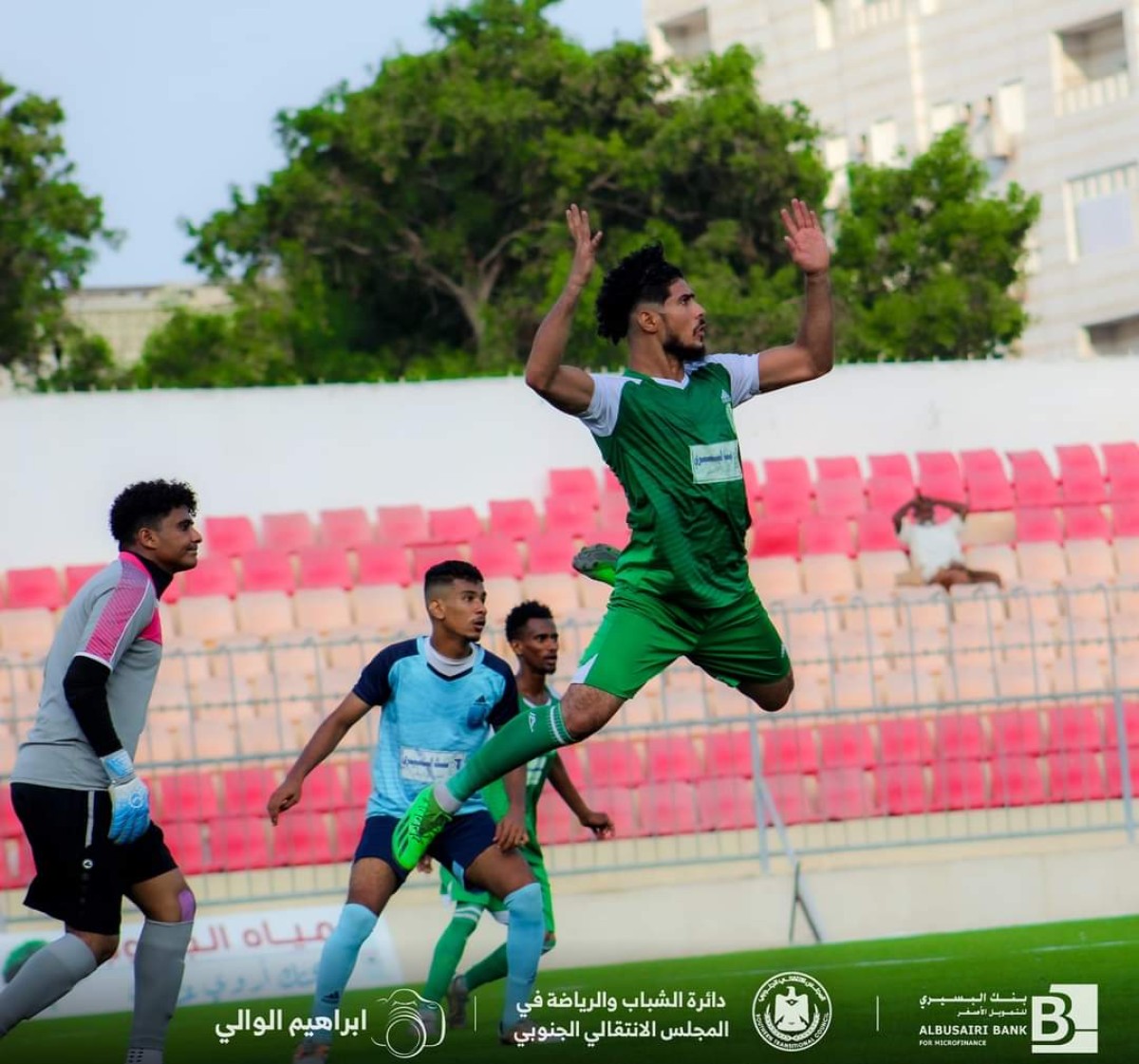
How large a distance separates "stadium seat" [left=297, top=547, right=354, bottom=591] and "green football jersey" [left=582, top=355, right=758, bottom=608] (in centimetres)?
1066

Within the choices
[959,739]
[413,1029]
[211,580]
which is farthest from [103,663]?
[211,580]

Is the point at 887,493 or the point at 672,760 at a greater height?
the point at 887,493

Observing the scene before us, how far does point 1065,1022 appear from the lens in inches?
285

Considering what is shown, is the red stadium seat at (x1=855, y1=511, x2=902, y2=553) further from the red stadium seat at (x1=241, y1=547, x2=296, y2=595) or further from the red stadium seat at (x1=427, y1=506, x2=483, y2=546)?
the red stadium seat at (x1=241, y1=547, x2=296, y2=595)

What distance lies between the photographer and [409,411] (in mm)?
20859

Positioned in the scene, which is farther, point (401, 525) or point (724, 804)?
point (401, 525)

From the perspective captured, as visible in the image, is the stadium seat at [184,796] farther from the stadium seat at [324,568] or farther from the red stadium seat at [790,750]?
the stadium seat at [324,568]

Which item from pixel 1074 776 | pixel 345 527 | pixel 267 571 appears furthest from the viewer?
pixel 345 527

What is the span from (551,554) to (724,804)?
4832 millimetres

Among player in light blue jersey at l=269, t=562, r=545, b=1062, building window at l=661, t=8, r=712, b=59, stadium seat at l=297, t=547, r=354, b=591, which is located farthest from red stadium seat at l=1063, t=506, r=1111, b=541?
building window at l=661, t=8, r=712, b=59

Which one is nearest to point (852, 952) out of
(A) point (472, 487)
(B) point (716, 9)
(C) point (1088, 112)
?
(A) point (472, 487)

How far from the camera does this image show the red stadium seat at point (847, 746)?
14.4 meters

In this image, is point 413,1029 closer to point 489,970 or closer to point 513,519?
point 489,970

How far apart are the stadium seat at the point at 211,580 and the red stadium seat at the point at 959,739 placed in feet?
19.8
